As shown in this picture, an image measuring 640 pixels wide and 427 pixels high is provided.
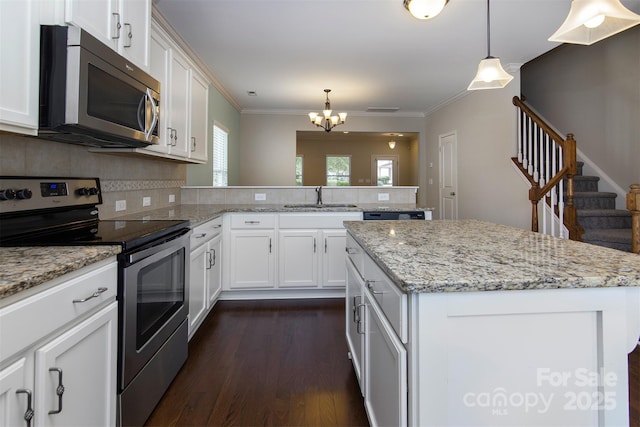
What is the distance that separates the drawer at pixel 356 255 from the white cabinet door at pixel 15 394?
116 cm

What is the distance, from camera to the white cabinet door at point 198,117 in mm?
2992

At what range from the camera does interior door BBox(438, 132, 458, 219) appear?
5711mm

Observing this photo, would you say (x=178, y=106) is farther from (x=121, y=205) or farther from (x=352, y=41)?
(x=352, y=41)

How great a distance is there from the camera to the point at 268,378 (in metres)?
1.88

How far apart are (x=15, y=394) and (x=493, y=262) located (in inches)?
52.2

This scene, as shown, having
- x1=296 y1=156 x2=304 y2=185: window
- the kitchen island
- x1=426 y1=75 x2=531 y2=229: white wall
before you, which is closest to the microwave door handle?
the kitchen island

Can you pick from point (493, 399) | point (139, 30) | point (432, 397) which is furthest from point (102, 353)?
point (139, 30)

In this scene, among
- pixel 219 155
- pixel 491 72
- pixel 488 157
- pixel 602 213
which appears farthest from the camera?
pixel 219 155

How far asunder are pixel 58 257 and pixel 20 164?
2.71 feet

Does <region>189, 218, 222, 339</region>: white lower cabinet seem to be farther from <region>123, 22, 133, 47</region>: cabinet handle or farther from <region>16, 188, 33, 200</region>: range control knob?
<region>123, 22, 133, 47</region>: cabinet handle

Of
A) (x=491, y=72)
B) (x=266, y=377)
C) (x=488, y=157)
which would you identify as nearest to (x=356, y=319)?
(x=266, y=377)

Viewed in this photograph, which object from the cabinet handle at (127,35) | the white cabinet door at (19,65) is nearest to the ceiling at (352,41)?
the cabinet handle at (127,35)

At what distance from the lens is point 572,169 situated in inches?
125

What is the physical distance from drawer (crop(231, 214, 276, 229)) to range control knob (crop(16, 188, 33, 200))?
173cm
